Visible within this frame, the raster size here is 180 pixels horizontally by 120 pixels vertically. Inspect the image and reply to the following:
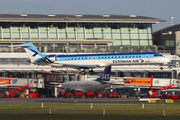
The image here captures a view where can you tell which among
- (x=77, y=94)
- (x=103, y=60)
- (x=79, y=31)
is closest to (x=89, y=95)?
(x=77, y=94)

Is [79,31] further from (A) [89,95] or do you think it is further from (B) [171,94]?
(B) [171,94]

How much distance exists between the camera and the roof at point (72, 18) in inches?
5482

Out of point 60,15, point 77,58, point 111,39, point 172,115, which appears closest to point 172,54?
point 111,39

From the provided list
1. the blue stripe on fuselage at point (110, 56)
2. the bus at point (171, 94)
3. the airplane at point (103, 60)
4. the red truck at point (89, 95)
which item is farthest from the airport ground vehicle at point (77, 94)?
the bus at point (171, 94)

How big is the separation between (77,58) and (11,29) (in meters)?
71.3

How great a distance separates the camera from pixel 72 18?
5714 inches

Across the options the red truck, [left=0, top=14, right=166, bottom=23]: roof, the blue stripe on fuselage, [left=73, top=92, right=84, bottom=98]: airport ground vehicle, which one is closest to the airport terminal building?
[left=0, top=14, right=166, bottom=23]: roof

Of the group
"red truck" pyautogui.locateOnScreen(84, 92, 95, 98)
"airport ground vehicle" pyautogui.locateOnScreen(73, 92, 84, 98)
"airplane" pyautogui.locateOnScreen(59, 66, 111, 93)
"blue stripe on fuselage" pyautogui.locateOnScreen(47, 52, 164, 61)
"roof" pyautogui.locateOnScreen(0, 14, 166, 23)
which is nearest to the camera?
"blue stripe on fuselage" pyautogui.locateOnScreen(47, 52, 164, 61)

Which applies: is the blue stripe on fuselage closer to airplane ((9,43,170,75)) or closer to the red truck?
airplane ((9,43,170,75))

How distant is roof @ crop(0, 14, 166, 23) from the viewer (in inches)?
5482

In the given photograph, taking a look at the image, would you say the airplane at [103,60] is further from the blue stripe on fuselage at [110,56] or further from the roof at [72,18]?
the roof at [72,18]

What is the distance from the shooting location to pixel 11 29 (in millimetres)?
142875

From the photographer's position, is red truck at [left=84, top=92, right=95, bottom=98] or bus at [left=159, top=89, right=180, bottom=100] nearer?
bus at [left=159, top=89, right=180, bottom=100]

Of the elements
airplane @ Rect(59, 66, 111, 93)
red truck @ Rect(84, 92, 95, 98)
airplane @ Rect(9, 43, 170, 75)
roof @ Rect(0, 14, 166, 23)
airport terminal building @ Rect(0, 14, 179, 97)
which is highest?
roof @ Rect(0, 14, 166, 23)
